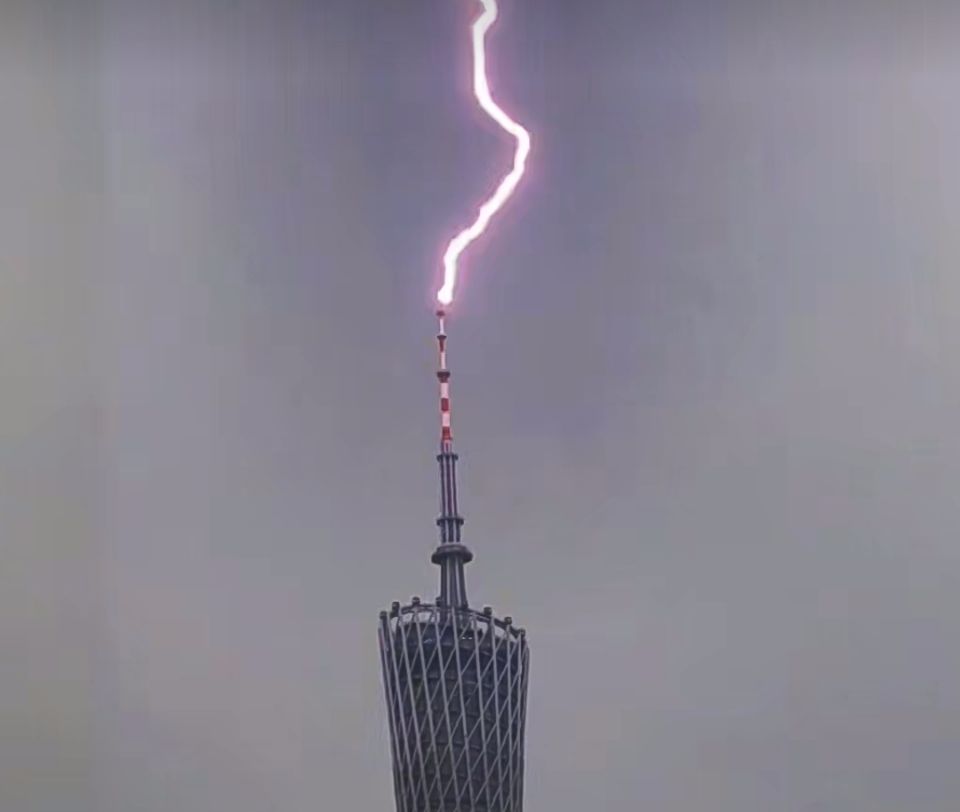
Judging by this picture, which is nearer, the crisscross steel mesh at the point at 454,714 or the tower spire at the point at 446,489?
the tower spire at the point at 446,489

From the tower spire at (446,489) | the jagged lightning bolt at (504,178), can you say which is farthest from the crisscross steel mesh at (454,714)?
the jagged lightning bolt at (504,178)

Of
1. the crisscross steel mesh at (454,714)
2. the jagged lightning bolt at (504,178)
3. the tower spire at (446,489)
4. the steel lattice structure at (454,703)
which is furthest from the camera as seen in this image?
the crisscross steel mesh at (454,714)

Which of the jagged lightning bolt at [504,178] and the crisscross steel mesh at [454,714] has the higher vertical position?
the jagged lightning bolt at [504,178]

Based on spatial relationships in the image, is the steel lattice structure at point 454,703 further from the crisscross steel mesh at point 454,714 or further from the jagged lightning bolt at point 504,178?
the jagged lightning bolt at point 504,178

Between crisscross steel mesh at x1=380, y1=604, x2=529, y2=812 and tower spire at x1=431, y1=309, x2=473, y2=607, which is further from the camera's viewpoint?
crisscross steel mesh at x1=380, y1=604, x2=529, y2=812

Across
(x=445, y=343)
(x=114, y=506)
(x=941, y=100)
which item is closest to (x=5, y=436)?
(x=114, y=506)

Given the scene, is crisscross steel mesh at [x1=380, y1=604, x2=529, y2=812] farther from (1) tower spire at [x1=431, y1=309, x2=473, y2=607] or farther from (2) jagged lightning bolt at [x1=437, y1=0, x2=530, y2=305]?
(2) jagged lightning bolt at [x1=437, y1=0, x2=530, y2=305]

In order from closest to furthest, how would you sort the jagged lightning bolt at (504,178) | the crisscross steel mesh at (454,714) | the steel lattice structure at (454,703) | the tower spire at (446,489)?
the jagged lightning bolt at (504,178)
the tower spire at (446,489)
the steel lattice structure at (454,703)
the crisscross steel mesh at (454,714)

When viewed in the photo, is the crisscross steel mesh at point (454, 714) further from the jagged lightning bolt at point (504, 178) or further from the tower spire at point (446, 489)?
the jagged lightning bolt at point (504, 178)

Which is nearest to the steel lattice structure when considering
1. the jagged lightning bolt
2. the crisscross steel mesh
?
the crisscross steel mesh
